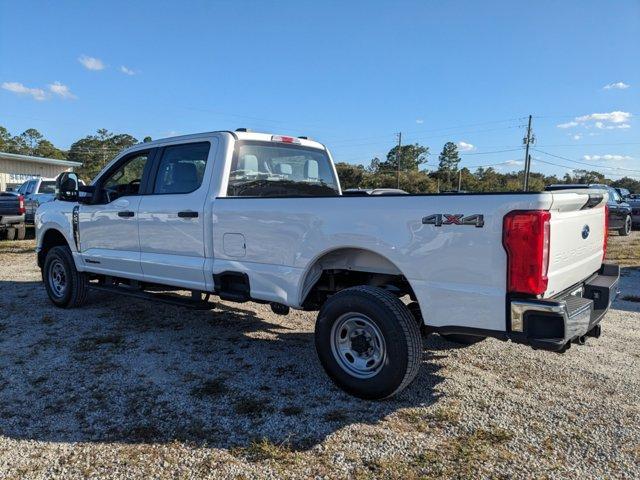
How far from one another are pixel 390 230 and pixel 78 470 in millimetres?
2359

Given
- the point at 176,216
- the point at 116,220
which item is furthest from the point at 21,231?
the point at 176,216

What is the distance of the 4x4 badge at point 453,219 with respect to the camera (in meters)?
3.07

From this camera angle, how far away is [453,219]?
3.18 meters

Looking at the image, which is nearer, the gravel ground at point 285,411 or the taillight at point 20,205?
the gravel ground at point 285,411

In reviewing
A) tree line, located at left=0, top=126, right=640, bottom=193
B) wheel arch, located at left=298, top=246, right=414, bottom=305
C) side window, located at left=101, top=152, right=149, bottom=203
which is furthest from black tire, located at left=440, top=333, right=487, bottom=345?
tree line, located at left=0, top=126, right=640, bottom=193

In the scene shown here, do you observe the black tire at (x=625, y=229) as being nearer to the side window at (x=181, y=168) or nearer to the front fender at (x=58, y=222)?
the side window at (x=181, y=168)

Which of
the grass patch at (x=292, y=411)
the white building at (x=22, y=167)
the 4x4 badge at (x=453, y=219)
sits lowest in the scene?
the grass patch at (x=292, y=411)

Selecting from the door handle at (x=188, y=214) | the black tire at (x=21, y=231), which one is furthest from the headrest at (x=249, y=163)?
the black tire at (x=21, y=231)

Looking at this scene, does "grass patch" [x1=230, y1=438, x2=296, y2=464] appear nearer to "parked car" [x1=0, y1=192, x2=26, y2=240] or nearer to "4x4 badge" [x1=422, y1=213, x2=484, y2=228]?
"4x4 badge" [x1=422, y1=213, x2=484, y2=228]

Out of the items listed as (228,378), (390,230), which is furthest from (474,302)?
(228,378)

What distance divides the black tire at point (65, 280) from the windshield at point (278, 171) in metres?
2.80

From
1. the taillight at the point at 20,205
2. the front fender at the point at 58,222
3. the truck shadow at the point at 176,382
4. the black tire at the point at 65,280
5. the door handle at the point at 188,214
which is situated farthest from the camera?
the taillight at the point at 20,205

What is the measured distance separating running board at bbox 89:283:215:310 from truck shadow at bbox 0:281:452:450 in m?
0.40

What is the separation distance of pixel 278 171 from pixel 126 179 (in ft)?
6.22
